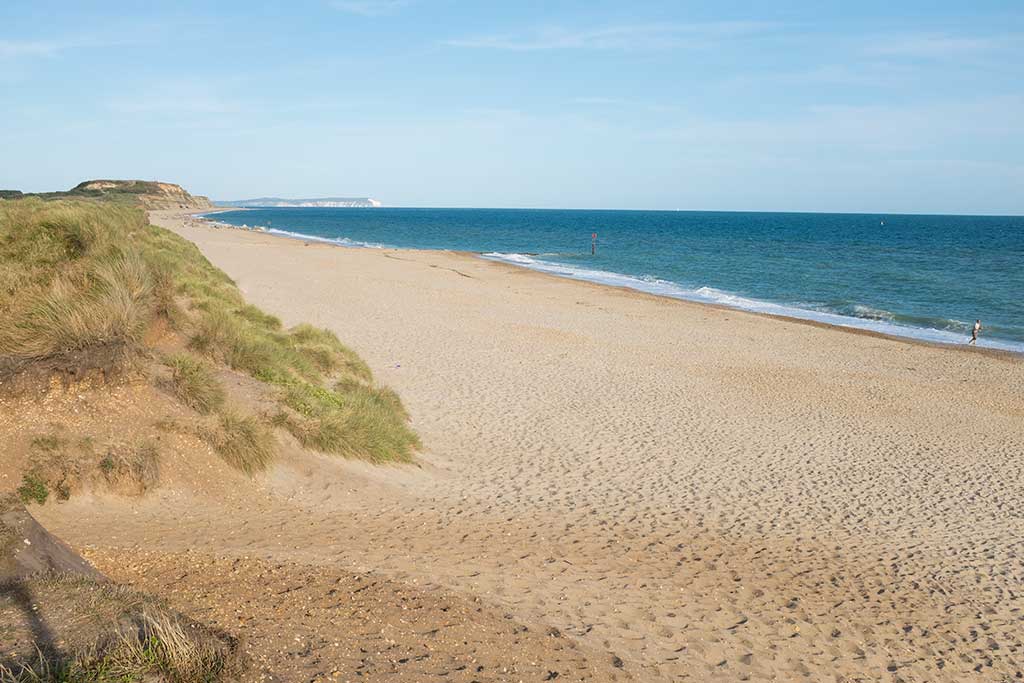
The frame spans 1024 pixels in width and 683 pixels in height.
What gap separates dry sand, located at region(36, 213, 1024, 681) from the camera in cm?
652

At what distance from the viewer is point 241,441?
8.24m

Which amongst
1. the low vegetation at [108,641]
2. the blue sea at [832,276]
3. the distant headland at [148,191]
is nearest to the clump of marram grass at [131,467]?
the low vegetation at [108,641]

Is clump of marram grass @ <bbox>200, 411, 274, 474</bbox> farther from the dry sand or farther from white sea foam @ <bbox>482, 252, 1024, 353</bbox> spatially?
white sea foam @ <bbox>482, 252, 1024, 353</bbox>

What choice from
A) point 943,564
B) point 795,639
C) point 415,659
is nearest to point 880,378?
point 943,564

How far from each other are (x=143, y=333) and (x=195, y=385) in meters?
0.83

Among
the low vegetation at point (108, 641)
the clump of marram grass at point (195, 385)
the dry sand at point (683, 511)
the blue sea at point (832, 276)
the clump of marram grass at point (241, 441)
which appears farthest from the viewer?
the blue sea at point (832, 276)

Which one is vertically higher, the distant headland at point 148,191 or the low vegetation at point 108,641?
the distant headland at point 148,191

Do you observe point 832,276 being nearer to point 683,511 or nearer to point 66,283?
point 683,511

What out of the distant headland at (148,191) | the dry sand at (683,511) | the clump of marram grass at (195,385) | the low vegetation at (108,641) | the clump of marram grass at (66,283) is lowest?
the dry sand at (683,511)

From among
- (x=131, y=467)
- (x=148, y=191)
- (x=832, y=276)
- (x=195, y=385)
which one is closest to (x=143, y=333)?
(x=195, y=385)

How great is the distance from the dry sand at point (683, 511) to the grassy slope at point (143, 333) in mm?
563

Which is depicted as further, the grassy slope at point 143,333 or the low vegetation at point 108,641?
the grassy slope at point 143,333

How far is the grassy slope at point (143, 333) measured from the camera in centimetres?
801

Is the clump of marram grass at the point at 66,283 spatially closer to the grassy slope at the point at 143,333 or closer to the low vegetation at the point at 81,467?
the grassy slope at the point at 143,333
